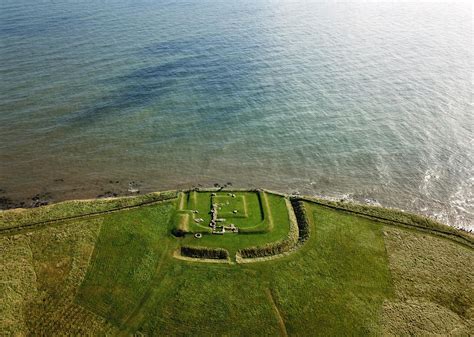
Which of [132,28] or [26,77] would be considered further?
[132,28]

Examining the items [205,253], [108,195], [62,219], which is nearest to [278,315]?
[205,253]

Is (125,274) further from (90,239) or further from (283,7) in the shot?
(283,7)

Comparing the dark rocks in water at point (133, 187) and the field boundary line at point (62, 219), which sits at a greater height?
the field boundary line at point (62, 219)

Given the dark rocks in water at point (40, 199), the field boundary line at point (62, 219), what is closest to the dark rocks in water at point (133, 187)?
the field boundary line at point (62, 219)

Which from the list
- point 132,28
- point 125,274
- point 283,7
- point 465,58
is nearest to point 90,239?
point 125,274

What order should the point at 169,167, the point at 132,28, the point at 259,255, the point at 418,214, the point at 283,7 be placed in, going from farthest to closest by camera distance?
the point at 283,7 < the point at 132,28 < the point at 169,167 < the point at 418,214 < the point at 259,255

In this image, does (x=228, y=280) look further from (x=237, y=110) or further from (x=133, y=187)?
(x=237, y=110)

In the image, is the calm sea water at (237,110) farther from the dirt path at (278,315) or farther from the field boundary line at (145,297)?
the dirt path at (278,315)
